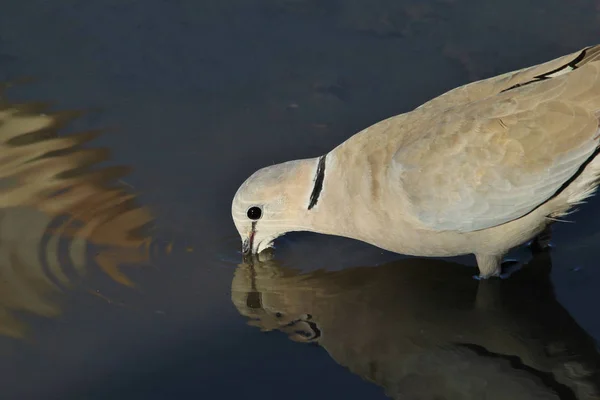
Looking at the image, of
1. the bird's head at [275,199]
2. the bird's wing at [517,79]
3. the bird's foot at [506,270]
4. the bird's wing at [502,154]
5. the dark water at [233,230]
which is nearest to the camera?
the dark water at [233,230]

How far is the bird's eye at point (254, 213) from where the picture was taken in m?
5.51

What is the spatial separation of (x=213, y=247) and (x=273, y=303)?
59 centimetres

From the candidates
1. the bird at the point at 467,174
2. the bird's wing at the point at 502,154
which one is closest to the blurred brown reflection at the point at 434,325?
the bird at the point at 467,174

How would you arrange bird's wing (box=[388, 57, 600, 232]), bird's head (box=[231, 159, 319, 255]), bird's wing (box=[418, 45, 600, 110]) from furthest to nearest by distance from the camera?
bird's head (box=[231, 159, 319, 255]), bird's wing (box=[418, 45, 600, 110]), bird's wing (box=[388, 57, 600, 232])

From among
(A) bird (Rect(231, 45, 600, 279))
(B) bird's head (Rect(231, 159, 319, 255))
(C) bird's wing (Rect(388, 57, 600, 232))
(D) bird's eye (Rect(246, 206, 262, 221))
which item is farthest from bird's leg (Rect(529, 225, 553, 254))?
(D) bird's eye (Rect(246, 206, 262, 221))

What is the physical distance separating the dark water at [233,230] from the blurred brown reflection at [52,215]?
0.01 metres

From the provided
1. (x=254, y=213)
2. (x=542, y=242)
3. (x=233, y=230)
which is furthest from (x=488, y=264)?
(x=233, y=230)

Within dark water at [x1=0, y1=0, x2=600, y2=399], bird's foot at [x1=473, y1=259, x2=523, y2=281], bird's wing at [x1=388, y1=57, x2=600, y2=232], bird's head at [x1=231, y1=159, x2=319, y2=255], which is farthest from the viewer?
bird's head at [x1=231, y1=159, x2=319, y2=255]

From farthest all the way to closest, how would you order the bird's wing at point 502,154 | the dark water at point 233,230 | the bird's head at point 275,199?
1. the bird's head at point 275,199
2. the bird's wing at point 502,154
3. the dark water at point 233,230

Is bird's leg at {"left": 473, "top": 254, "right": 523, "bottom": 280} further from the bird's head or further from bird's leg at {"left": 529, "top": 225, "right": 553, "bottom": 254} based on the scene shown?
the bird's head

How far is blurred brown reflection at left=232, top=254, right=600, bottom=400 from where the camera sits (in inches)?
182

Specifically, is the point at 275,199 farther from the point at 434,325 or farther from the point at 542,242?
the point at 542,242

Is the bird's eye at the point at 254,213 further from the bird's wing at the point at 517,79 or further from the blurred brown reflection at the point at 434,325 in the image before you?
the bird's wing at the point at 517,79

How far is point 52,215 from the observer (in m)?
5.82
